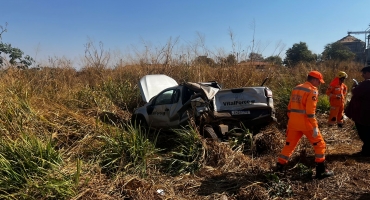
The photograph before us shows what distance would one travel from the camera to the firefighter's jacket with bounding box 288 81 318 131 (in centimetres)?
446

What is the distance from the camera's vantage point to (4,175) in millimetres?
3975

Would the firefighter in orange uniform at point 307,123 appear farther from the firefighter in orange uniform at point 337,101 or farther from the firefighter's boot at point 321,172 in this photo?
the firefighter in orange uniform at point 337,101

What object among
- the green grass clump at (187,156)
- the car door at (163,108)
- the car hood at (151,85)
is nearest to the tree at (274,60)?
Answer: the car hood at (151,85)

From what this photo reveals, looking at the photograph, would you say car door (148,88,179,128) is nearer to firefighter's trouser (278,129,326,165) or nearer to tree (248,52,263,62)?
firefighter's trouser (278,129,326,165)

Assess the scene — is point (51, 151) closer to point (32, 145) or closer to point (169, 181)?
point (32, 145)

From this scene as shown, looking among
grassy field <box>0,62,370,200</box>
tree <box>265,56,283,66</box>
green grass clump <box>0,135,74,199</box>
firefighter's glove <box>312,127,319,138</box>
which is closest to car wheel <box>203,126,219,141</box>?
grassy field <box>0,62,370,200</box>

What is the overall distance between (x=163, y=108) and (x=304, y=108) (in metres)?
3.78

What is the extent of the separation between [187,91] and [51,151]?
3410 millimetres

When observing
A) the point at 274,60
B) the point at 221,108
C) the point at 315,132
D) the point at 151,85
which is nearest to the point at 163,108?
the point at 221,108

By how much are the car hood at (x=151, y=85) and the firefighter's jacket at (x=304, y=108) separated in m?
5.05

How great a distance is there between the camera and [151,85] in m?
9.48

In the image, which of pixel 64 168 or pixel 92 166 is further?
pixel 92 166

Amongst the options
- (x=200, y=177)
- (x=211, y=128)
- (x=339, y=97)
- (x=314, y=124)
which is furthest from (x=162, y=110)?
(x=339, y=97)

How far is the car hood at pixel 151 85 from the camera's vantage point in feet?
29.9
